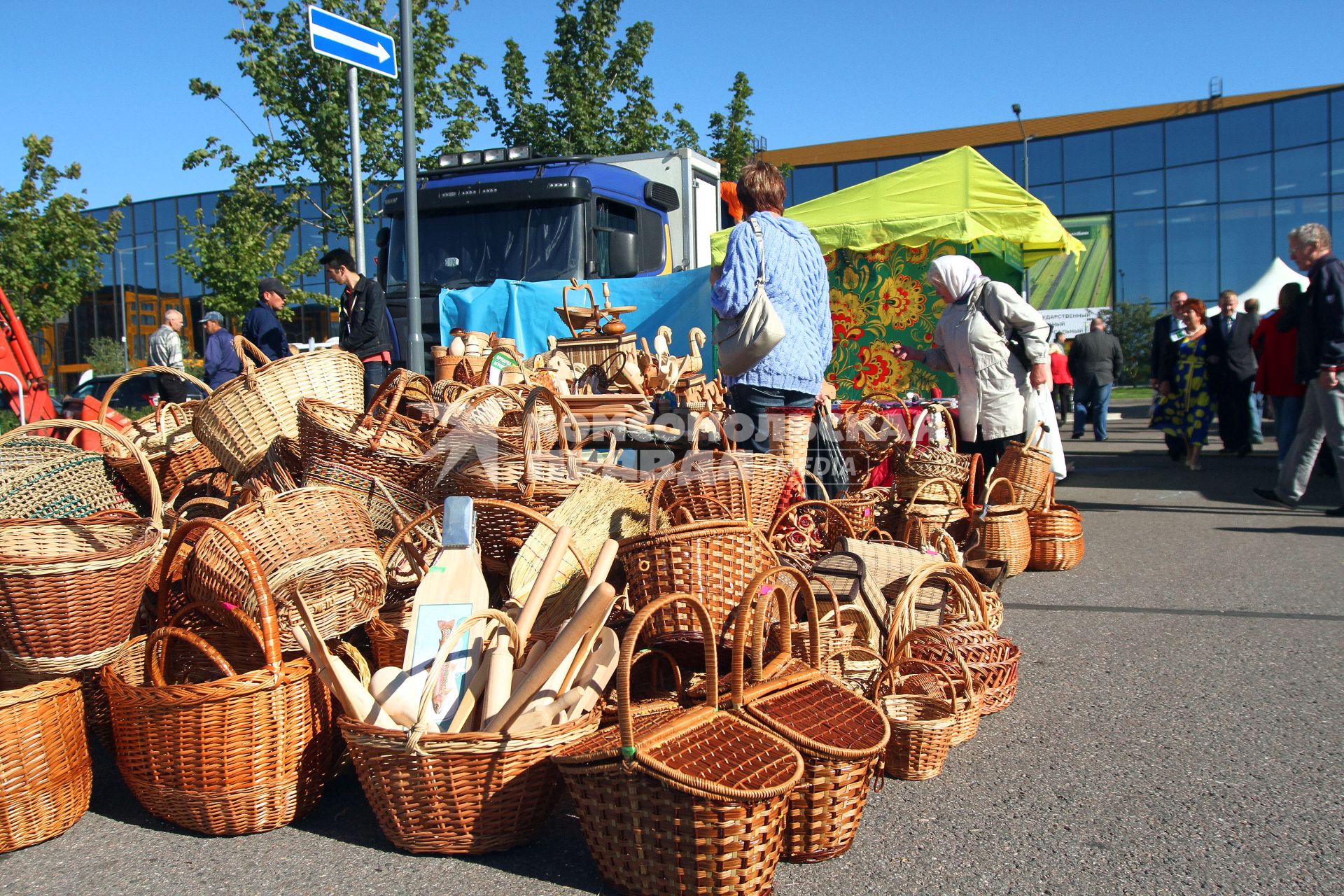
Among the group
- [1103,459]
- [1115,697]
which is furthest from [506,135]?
[1115,697]

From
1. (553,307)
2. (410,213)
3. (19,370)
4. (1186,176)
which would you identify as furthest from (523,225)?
(1186,176)

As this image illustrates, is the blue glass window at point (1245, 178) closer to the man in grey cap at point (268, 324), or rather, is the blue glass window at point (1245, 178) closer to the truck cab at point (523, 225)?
the truck cab at point (523, 225)

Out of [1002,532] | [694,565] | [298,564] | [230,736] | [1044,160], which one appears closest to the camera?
[230,736]

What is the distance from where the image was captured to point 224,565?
2965 mm

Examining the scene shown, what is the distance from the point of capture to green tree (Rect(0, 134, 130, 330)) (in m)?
21.7

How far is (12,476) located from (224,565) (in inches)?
47.9

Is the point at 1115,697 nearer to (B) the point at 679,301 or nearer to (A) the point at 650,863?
(A) the point at 650,863

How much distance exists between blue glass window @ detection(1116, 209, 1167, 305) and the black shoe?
1115 inches

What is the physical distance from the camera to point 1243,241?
1266 inches

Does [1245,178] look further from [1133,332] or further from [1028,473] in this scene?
[1028,473]

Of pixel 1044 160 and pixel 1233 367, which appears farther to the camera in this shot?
pixel 1044 160

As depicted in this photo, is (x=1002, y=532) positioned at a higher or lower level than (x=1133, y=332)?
lower

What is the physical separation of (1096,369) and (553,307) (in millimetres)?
8236

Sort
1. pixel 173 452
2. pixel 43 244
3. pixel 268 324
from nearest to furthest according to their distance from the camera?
pixel 173 452 → pixel 268 324 → pixel 43 244
